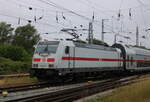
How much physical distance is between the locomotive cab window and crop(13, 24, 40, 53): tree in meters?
63.2

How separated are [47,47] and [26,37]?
222 ft

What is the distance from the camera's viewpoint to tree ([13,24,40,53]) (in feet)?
270

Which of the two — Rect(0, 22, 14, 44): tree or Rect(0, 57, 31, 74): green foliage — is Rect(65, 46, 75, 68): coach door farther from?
Rect(0, 22, 14, 44): tree

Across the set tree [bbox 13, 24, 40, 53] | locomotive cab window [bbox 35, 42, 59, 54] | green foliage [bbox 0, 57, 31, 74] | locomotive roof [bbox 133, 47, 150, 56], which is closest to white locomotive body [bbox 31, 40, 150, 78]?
locomotive cab window [bbox 35, 42, 59, 54]

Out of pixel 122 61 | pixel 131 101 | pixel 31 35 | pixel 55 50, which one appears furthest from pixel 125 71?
pixel 31 35

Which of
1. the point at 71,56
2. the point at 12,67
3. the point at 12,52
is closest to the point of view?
the point at 71,56

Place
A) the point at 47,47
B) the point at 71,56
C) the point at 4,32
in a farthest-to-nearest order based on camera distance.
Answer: the point at 4,32 → the point at 71,56 → the point at 47,47

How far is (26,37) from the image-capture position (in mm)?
84438

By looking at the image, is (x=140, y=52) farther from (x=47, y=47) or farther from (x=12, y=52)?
(x=12, y=52)

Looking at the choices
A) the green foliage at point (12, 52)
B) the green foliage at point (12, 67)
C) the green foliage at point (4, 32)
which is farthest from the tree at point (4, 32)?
the green foliage at point (12, 67)

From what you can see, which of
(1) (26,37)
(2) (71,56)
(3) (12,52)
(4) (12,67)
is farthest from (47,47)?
(1) (26,37)

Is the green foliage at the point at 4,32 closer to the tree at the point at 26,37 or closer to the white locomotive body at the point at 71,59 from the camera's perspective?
the tree at the point at 26,37

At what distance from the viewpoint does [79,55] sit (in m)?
19.9

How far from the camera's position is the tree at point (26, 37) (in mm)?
82312
